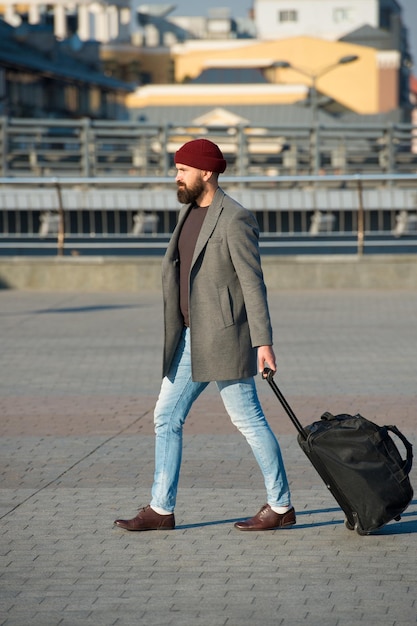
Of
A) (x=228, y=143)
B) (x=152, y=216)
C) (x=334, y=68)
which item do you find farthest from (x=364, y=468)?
(x=334, y=68)

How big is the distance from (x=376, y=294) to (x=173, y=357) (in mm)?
11245

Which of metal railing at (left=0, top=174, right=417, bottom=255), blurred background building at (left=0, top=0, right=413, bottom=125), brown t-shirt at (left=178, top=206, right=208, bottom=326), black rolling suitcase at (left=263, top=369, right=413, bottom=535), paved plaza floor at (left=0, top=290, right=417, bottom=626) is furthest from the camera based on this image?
blurred background building at (left=0, top=0, right=413, bottom=125)

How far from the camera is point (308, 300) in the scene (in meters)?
16.0

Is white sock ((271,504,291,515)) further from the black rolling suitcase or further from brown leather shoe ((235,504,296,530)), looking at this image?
the black rolling suitcase

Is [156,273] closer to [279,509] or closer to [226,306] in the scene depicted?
[279,509]

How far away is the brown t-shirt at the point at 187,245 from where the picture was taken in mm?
5469

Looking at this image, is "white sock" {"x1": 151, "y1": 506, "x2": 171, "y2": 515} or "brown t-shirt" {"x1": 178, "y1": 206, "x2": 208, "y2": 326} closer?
"brown t-shirt" {"x1": 178, "y1": 206, "x2": 208, "y2": 326}

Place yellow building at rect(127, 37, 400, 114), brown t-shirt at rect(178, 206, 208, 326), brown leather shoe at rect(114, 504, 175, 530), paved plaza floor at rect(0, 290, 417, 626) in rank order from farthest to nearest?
yellow building at rect(127, 37, 400, 114)
brown leather shoe at rect(114, 504, 175, 530)
brown t-shirt at rect(178, 206, 208, 326)
paved plaza floor at rect(0, 290, 417, 626)

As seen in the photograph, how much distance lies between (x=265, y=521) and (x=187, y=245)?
1210 mm

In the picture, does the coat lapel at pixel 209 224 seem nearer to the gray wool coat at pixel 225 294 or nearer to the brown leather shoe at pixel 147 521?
the gray wool coat at pixel 225 294

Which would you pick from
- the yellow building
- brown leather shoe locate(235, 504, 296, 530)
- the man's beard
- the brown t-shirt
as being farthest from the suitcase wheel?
the yellow building

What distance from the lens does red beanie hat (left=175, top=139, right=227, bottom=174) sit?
5.40 m

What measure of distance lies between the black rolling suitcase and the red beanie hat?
87cm

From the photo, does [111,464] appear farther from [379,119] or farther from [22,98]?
[379,119]
